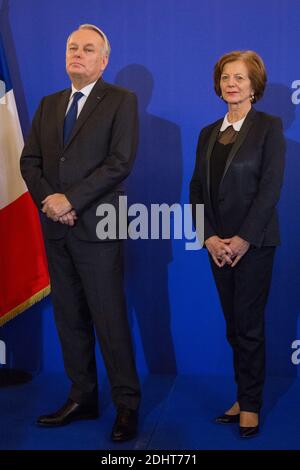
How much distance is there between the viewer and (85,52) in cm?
273

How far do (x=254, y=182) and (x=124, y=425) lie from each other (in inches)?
42.9

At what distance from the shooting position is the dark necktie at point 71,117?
2763 mm

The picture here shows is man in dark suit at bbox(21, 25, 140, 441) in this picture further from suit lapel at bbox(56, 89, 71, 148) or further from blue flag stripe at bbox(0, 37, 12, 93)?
blue flag stripe at bbox(0, 37, 12, 93)

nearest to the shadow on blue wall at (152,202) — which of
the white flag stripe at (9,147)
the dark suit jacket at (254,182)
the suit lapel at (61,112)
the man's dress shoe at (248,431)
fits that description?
the white flag stripe at (9,147)

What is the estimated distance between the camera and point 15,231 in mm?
3506

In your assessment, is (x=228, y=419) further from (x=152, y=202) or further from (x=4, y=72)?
(x=4, y=72)

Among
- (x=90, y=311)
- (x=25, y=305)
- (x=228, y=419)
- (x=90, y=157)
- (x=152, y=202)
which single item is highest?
(x=90, y=157)

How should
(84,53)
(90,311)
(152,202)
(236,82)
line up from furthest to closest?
(152,202), (90,311), (84,53), (236,82)

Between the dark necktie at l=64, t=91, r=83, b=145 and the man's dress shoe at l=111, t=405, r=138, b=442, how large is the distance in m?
1.12

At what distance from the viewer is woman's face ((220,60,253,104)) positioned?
103 inches

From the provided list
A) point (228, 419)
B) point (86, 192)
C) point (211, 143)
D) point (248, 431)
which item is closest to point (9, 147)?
point (86, 192)

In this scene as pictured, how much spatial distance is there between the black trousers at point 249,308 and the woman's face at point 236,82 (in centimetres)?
59

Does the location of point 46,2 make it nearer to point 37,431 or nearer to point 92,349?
point 92,349

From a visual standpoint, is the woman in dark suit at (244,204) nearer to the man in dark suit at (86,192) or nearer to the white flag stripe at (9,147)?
the man in dark suit at (86,192)
